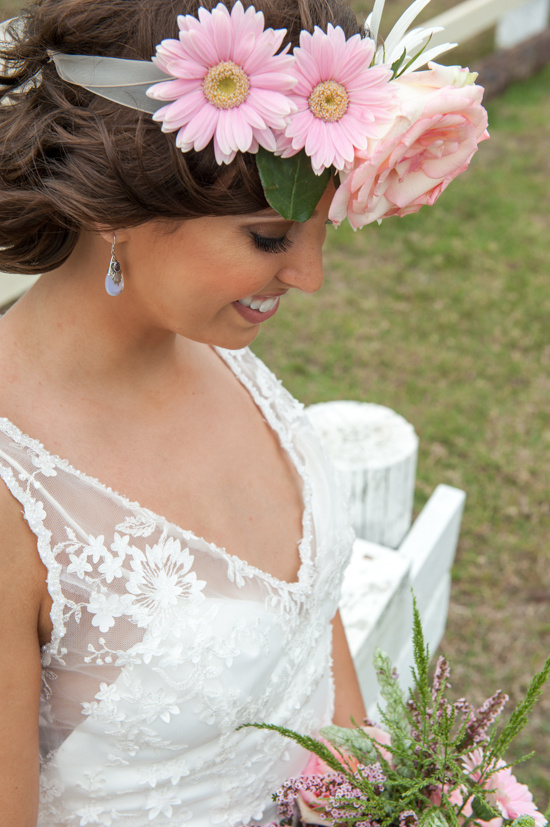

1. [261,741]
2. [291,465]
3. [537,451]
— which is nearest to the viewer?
[261,741]

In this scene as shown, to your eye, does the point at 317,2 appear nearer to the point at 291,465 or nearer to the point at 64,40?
the point at 64,40

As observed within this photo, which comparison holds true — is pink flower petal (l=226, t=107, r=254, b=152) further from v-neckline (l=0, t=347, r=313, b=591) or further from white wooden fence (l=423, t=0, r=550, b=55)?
white wooden fence (l=423, t=0, r=550, b=55)

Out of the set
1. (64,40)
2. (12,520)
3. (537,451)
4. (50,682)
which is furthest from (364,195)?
(537,451)

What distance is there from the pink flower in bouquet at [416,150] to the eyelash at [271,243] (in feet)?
0.26

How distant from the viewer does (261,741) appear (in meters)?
1.53

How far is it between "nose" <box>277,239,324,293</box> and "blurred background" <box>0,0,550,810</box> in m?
2.33

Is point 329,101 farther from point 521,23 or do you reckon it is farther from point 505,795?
point 521,23

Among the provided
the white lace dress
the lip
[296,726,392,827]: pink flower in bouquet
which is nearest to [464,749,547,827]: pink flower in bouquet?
[296,726,392,827]: pink flower in bouquet

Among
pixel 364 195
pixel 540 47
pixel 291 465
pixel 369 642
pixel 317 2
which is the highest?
pixel 540 47

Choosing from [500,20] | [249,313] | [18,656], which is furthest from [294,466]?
[500,20]

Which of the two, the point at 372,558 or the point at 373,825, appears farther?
the point at 372,558

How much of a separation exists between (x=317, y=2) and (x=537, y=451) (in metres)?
3.35

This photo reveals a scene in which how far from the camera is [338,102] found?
1.09 m

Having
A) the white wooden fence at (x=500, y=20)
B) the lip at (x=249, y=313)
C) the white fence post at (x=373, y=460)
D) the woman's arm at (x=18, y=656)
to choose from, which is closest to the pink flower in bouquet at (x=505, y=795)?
the woman's arm at (x=18, y=656)
